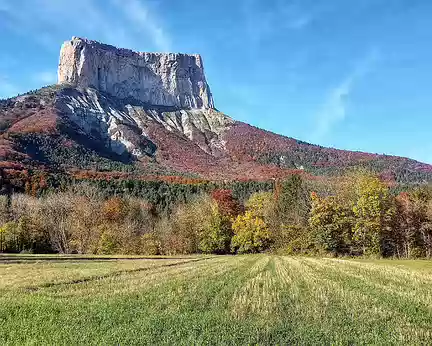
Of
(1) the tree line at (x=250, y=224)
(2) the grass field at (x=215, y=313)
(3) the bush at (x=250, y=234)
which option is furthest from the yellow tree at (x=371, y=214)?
(2) the grass field at (x=215, y=313)

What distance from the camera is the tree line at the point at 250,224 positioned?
64.5 m

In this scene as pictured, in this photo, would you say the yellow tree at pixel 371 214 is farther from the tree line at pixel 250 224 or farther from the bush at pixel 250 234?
the bush at pixel 250 234

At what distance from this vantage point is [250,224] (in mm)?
81625

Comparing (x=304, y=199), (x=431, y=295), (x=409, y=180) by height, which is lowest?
(x=431, y=295)

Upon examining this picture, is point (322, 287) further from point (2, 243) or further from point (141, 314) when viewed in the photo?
point (2, 243)

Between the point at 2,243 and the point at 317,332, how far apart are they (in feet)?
251

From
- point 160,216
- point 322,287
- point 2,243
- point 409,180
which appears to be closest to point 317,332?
point 322,287

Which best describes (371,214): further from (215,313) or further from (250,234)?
(215,313)

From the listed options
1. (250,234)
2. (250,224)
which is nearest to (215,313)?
(250,234)

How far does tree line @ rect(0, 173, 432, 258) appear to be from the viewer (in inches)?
2539

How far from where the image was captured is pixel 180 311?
14.1 metres

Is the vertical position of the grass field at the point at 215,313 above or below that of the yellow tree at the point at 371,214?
below

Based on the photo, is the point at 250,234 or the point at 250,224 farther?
the point at 250,224

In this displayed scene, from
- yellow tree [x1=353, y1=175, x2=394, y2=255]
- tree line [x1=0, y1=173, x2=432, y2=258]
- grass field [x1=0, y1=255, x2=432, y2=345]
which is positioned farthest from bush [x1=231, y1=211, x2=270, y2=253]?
grass field [x1=0, y1=255, x2=432, y2=345]
